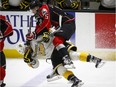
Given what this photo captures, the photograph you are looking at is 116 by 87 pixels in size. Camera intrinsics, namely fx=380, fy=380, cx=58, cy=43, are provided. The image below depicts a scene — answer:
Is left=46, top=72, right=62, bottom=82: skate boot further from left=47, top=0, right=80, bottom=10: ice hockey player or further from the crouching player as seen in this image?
left=47, top=0, right=80, bottom=10: ice hockey player

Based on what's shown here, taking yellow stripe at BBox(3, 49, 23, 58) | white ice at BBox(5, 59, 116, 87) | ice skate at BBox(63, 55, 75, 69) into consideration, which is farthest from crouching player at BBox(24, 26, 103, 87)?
yellow stripe at BBox(3, 49, 23, 58)

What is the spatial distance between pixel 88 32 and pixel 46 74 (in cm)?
141

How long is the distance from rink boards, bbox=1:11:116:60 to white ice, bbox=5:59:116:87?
0.42 m

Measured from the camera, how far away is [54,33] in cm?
357

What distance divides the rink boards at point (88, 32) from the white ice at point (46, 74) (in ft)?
1.38

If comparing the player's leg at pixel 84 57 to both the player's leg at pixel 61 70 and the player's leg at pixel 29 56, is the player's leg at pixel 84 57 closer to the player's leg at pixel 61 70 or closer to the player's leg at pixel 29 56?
the player's leg at pixel 61 70

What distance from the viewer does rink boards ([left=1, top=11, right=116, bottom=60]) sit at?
18.0 ft

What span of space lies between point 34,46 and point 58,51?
305 mm

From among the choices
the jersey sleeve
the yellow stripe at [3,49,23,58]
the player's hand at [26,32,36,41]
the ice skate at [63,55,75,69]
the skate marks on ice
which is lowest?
the yellow stripe at [3,49,23,58]

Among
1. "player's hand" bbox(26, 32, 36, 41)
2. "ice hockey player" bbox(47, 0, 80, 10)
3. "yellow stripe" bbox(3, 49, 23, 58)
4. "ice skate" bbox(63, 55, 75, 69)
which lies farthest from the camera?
"ice hockey player" bbox(47, 0, 80, 10)

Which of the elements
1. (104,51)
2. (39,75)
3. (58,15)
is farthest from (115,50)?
(58,15)

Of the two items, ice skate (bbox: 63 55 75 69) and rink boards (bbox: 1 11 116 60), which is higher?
ice skate (bbox: 63 55 75 69)

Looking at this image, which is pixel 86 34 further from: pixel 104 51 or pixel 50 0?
pixel 50 0

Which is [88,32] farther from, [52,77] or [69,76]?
[69,76]
